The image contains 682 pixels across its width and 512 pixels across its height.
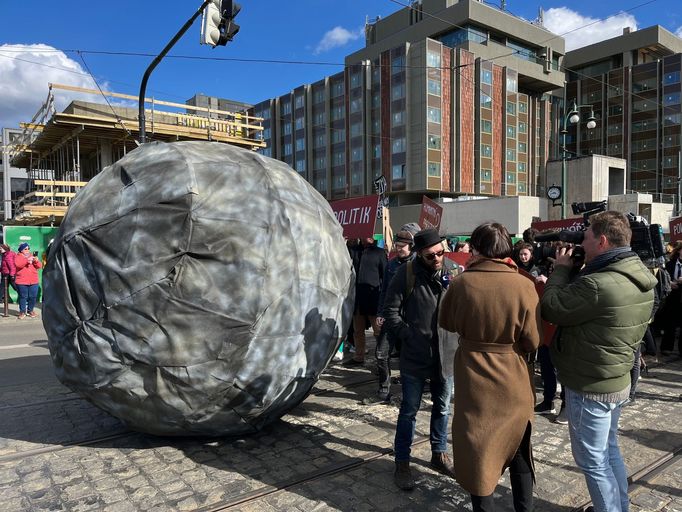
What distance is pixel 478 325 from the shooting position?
2.81m

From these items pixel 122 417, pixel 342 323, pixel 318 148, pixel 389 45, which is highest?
pixel 389 45

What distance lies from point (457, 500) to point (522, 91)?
56609 millimetres

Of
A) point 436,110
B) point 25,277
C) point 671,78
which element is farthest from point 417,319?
point 671,78

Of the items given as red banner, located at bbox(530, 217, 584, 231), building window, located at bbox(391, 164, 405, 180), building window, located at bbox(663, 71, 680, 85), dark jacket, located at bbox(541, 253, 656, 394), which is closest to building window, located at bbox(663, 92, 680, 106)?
building window, located at bbox(663, 71, 680, 85)

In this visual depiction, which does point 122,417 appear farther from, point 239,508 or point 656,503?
point 656,503

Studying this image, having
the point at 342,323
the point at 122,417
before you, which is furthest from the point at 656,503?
the point at 122,417

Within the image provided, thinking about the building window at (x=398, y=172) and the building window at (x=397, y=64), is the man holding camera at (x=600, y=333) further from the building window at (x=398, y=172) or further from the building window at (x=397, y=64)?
the building window at (x=397, y=64)

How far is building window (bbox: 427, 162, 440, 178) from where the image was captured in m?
42.7

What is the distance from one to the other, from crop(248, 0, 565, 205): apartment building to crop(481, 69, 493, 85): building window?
5.1 inches

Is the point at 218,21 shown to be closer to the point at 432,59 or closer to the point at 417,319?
the point at 417,319

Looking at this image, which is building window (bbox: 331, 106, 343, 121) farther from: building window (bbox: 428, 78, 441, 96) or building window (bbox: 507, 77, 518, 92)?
building window (bbox: 507, 77, 518, 92)

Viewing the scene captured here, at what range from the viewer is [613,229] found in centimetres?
288

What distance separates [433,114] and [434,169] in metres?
4.66

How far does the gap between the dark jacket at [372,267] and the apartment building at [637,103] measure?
54.7m
